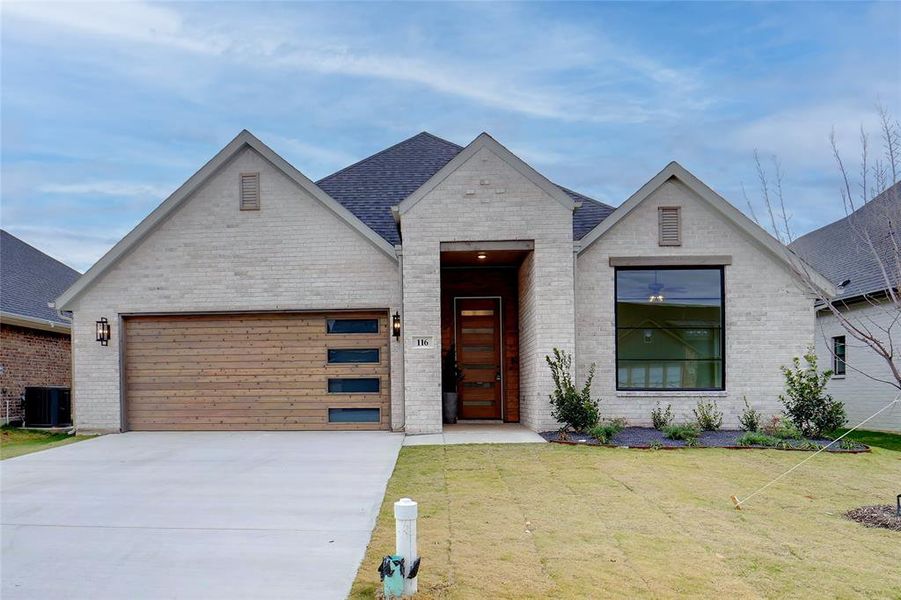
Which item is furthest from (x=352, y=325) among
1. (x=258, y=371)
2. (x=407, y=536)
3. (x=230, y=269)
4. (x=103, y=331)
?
(x=407, y=536)

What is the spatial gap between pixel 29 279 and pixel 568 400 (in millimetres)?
16013

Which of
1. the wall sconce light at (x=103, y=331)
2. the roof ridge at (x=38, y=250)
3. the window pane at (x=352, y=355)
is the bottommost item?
the window pane at (x=352, y=355)

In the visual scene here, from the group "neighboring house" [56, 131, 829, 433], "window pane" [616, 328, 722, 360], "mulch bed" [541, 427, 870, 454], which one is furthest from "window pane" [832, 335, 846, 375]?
"mulch bed" [541, 427, 870, 454]

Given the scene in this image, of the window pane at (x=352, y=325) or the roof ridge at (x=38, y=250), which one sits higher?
the roof ridge at (x=38, y=250)

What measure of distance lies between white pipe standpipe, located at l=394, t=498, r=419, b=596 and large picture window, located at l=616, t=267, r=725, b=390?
8958mm

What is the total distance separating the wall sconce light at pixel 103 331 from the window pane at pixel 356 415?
15.3 ft

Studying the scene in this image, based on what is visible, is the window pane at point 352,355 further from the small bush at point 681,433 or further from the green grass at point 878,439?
the green grass at point 878,439

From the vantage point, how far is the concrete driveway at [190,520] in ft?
15.4

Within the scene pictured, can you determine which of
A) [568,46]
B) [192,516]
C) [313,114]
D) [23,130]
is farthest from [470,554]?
[313,114]

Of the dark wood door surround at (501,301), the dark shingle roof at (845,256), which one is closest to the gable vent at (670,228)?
the dark wood door surround at (501,301)

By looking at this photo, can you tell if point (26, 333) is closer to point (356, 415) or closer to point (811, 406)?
point (356, 415)

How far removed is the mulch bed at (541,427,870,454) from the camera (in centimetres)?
1045

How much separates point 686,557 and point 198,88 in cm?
1417

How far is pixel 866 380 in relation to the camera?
1612 centimetres
